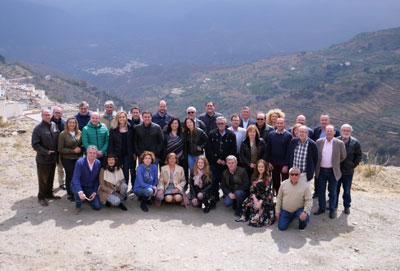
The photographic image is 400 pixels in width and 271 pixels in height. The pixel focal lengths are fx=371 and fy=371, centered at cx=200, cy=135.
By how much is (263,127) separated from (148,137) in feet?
7.75

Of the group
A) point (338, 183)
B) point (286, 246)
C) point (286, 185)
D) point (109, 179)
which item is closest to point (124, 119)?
point (109, 179)

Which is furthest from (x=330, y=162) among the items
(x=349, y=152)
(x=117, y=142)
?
(x=117, y=142)

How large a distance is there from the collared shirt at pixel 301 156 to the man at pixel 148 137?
2667 millimetres

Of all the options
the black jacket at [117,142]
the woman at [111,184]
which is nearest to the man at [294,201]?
the woman at [111,184]

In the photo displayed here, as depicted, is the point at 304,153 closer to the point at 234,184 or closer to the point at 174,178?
the point at 234,184

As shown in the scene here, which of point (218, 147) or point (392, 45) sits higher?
point (392, 45)

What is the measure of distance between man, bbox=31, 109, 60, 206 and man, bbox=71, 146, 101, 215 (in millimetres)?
771

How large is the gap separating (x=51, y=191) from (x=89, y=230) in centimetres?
193

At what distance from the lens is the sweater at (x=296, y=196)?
6364mm

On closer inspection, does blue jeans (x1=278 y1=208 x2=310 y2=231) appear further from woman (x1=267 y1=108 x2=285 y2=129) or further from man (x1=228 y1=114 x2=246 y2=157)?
woman (x1=267 y1=108 x2=285 y2=129)

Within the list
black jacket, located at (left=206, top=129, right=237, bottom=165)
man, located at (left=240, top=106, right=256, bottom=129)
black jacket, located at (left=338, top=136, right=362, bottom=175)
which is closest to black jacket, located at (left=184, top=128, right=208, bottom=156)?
black jacket, located at (left=206, top=129, right=237, bottom=165)

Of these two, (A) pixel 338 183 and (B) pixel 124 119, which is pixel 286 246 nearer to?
(A) pixel 338 183

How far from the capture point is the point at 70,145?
7316 mm

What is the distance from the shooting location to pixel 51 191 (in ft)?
25.2
